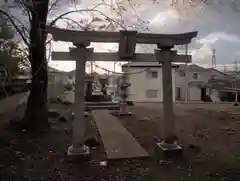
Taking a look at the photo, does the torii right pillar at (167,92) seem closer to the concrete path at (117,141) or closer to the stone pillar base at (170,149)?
the stone pillar base at (170,149)

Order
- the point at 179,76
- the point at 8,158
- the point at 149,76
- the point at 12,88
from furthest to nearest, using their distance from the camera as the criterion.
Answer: the point at 179,76 < the point at 149,76 < the point at 12,88 < the point at 8,158

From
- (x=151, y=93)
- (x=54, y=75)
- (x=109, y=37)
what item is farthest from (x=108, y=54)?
(x=151, y=93)

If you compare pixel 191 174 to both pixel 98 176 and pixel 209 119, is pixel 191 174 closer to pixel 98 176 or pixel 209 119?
pixel 98 176

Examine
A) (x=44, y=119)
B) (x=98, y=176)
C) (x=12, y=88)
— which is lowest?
(x=98, y=176)

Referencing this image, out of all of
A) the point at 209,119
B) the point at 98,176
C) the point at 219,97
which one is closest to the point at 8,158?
the point at 98,176

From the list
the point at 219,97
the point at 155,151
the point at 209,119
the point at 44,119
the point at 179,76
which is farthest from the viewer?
the point at 179,76

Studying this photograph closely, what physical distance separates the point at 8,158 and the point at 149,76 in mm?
19777

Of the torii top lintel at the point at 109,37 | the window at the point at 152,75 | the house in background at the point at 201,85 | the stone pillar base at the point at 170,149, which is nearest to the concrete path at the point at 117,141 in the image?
the stone pillar base at the point at 170,149

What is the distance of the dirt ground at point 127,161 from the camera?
4.55 m

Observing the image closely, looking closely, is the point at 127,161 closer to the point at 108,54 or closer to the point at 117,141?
the point at 117,141

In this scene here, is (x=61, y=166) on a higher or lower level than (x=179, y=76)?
lower

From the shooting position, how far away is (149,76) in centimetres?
2438

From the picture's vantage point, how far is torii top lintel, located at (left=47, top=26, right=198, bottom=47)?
5246 millimetres

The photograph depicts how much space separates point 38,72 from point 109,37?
3.10 meters
